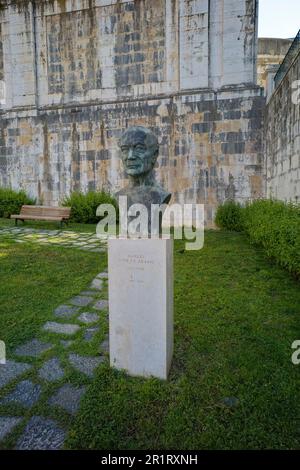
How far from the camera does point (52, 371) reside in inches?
115

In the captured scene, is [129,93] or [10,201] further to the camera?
[10,201]

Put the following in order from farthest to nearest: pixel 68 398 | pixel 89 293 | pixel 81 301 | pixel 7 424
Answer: pixel 89 293, pixel 81 301, pixel 68 398, pixel 7 424

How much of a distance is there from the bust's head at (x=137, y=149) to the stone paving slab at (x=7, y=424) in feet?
7.22

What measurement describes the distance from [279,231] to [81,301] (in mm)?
3481

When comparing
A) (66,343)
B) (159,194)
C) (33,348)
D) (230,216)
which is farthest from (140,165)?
(230,216)

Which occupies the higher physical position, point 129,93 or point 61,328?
point 129,93

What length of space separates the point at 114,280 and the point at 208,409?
4.25 feet

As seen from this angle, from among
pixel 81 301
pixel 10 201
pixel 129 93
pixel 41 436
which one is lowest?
pixel 41 436

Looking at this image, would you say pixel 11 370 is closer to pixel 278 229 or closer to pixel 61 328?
pixel 61 328

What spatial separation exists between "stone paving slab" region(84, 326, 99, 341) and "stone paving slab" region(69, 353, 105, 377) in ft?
1.14

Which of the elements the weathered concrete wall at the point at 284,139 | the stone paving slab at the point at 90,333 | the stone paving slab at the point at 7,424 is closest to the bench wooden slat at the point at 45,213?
the weathered concrete wall at the point at 284,139
